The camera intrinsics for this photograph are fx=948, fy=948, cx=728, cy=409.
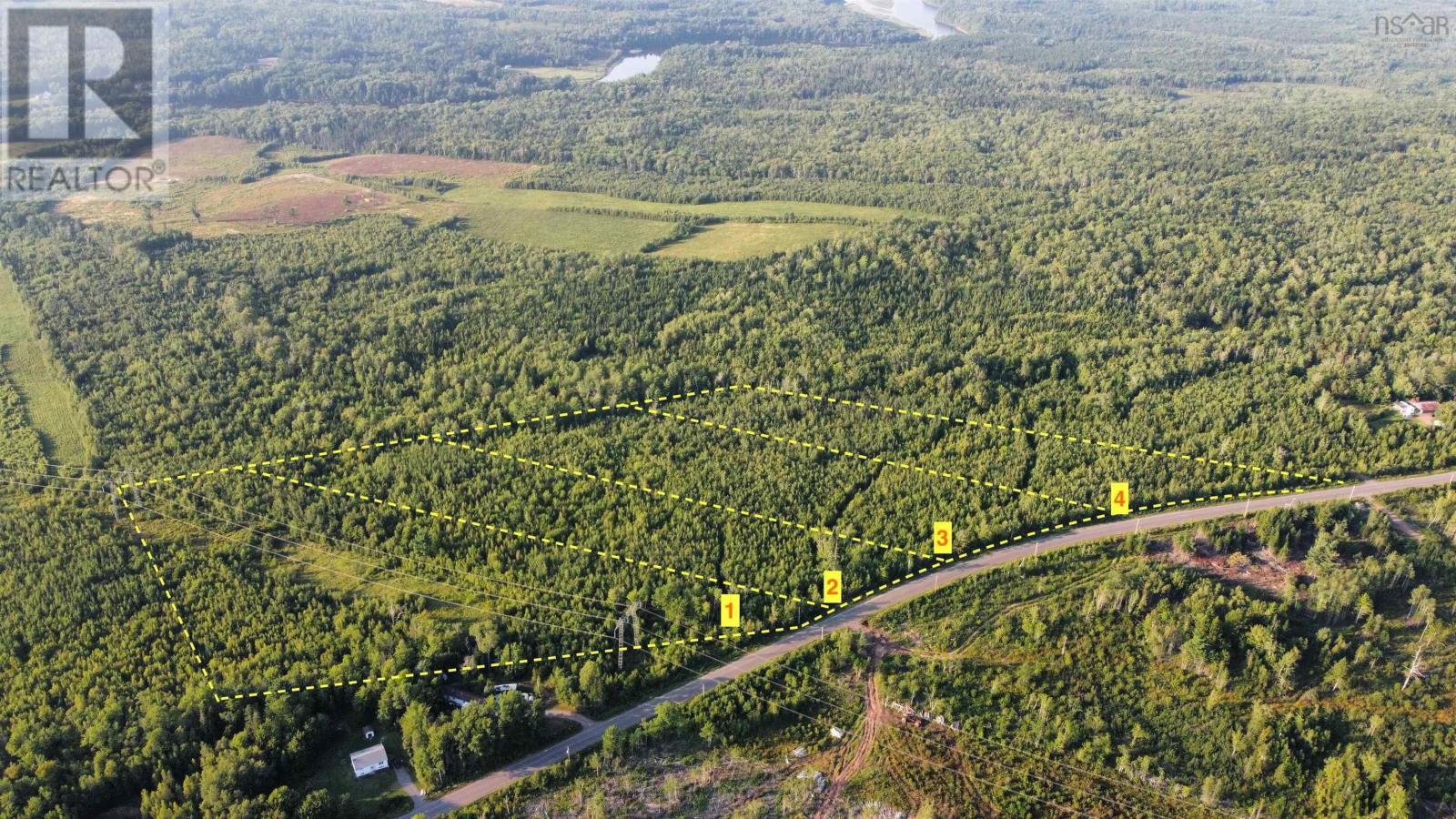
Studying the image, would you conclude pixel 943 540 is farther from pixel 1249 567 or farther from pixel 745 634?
pixel 1249 567

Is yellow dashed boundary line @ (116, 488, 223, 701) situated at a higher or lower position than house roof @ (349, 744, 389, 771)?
higher

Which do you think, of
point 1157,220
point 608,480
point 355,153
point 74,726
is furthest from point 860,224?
point 74,726

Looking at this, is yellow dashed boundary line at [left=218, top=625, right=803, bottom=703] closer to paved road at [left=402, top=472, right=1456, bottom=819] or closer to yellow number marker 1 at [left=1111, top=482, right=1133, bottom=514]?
paved road at [left=402, top=472, right=1456, bottom=819]

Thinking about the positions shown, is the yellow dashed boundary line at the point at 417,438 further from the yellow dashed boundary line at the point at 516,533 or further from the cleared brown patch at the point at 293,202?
the cleared brown patch at the point at 293,202

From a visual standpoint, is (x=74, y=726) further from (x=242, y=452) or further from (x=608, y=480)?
(x=608, y=480)

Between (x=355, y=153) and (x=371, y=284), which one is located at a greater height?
(x=355, y=153)

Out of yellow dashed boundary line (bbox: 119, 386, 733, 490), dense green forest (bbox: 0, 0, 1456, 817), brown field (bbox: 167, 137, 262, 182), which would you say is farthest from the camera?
brown field (bbox: 167, 137, 262, 182)

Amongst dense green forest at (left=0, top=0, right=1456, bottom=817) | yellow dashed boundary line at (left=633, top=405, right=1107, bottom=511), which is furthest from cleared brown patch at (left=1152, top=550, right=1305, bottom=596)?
yellow dashed boundary line at (left=633, top=405, right=1107, bottom=511)
